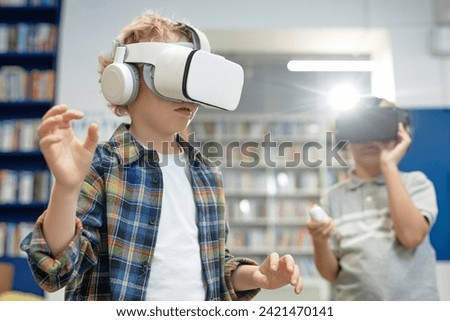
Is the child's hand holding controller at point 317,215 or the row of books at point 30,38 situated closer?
the child's hand holding controller at point 317,215

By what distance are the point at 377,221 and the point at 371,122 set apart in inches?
8.1

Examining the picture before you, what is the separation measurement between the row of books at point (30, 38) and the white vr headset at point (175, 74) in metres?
0.58

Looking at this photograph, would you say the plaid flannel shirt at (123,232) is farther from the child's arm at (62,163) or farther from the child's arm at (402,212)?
the child's arm at (402,212)

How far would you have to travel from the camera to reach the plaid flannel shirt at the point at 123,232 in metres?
0.57

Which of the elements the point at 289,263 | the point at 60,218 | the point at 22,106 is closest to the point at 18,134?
the point at 22,106

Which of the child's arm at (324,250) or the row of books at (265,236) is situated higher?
the child's arm at (324,250)

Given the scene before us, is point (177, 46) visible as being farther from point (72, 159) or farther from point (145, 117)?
point (72, 159)

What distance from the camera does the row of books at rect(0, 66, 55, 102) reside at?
3.71 ft

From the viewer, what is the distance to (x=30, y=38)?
128cm

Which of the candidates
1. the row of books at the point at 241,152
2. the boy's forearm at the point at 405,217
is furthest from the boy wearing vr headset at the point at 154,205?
the boy's forearm at the point at 405,217

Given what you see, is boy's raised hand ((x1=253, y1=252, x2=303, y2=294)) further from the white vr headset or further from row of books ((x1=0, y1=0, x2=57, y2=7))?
row of books ((x1=0, y1=0, x2=57, y2=7))

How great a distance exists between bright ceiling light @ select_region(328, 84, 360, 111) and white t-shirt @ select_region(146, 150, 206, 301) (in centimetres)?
57

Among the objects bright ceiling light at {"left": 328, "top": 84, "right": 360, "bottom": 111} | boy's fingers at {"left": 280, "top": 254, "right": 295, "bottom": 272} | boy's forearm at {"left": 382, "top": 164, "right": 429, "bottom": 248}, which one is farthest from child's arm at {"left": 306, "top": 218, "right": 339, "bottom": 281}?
boy's fingers at {"left": 280, "top": 254, "right": 295, "bottom": 272}
